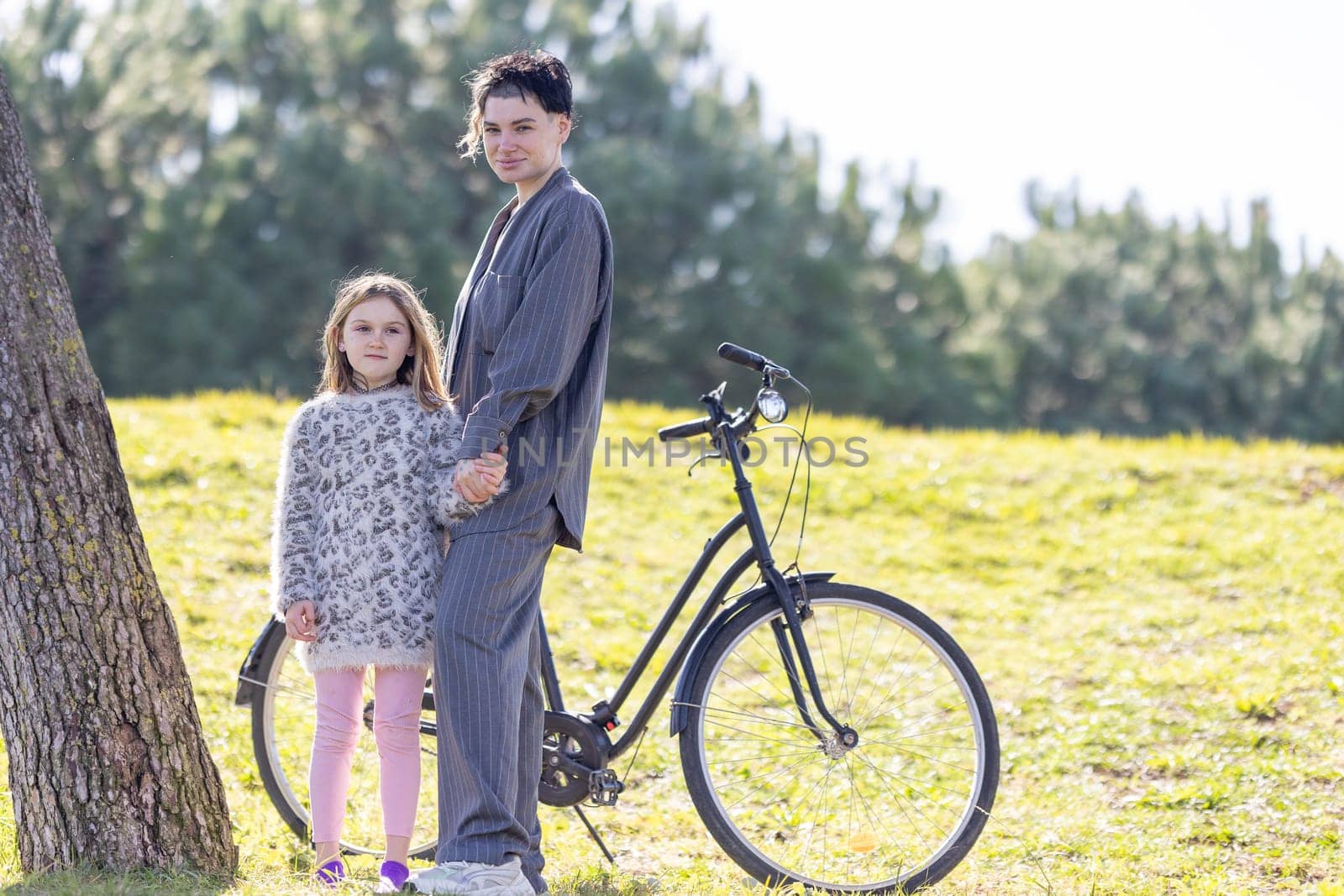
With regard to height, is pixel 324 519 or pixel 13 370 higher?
pixel 13 370

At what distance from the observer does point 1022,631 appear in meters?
5.62

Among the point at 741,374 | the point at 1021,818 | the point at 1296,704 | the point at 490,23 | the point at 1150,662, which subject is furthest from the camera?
the point at 490,23

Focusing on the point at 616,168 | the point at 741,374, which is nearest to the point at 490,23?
the point at 616,168

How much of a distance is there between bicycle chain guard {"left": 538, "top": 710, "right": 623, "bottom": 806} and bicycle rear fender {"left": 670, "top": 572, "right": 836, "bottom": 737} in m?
0.22

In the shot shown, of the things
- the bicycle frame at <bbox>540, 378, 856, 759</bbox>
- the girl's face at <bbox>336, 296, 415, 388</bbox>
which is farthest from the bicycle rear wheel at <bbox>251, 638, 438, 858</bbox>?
the girl's face at <bbox>336, 296, 415, 388</bbox>

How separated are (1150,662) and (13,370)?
4280 millimetres

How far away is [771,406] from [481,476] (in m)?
0.70

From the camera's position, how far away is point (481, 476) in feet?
8.48

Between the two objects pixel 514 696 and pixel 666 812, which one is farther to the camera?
pixel 666 812

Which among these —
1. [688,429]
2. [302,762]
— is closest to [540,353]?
[688,429]

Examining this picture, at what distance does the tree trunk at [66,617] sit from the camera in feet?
8.79

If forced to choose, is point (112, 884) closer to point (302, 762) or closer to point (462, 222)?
point (302, 762)

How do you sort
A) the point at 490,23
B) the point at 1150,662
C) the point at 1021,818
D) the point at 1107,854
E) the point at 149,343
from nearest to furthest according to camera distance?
the point at 1107,854
the point at 1021,818
the point at 1150,662
the point at 149,343
the point at 490,23

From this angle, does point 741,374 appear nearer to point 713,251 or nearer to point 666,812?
point 713,251
